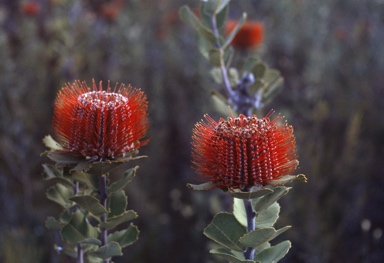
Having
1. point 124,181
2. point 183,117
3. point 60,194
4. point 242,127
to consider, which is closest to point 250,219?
point 242,127

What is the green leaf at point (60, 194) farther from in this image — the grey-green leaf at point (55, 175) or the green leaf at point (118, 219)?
the green leaf at point (118, 219)

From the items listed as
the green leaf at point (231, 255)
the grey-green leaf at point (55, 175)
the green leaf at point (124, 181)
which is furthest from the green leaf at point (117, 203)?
the green leaf at point (231, 255)

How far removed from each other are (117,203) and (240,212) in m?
0.31

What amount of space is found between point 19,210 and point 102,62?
1.92m

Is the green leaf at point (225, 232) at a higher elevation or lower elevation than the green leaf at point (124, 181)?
lower

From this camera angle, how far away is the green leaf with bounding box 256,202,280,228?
115 centimetres

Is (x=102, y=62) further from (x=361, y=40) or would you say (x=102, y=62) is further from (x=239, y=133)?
(x=239, y=133)

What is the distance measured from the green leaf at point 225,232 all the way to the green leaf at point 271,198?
0.06 m

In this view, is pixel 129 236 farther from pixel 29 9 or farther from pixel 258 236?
pixel 29 9

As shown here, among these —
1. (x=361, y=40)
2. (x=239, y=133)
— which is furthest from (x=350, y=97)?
(x=239, y=133)

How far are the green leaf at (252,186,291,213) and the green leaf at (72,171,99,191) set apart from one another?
389 millimetres

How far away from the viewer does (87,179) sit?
3.88 feet

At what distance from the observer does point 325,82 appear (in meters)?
4.98

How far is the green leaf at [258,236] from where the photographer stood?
99 centimetres
